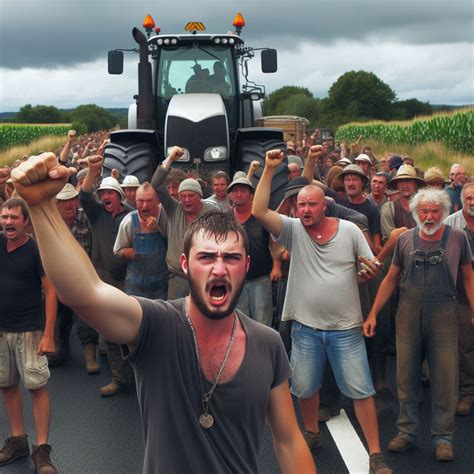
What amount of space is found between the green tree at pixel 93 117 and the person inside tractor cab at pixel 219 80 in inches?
3856

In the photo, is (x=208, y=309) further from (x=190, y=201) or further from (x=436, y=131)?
(x=436, y=131)

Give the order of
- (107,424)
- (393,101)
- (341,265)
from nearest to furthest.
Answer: (341,265), (107,424), (393,101)

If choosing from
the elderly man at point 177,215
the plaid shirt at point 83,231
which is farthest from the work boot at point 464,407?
the plaid shirt at point 83,231

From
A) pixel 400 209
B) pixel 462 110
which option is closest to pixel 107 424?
pixel 400 209

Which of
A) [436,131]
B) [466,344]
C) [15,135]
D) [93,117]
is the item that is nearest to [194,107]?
[466,344]

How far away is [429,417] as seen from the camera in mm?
6441

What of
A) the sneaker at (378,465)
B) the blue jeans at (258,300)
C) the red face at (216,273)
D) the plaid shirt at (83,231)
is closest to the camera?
the red face at (216,273)

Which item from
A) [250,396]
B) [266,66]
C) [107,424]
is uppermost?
[266,66]

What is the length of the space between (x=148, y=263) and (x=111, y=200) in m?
0.88

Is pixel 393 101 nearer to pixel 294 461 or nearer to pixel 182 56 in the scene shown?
pixel 182 56

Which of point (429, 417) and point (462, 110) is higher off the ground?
point (462, 110)

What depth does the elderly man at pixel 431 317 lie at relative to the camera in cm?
563

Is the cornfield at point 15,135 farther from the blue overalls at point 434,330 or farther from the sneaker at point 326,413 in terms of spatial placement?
the blue overalls at point 434,330

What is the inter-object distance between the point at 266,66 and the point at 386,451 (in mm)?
7924
